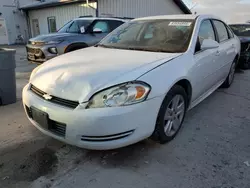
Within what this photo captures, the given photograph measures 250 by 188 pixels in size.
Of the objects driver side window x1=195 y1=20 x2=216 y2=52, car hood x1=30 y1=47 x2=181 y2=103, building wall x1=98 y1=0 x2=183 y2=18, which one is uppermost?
building wall x1=98 y1=0 x2=183 y2=18

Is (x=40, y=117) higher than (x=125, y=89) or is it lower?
lower

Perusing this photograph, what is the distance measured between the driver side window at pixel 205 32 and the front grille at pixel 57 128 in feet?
6.44

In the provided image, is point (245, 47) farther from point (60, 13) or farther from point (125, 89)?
point (60, 13)

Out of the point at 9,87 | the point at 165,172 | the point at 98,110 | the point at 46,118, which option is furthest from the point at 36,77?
the point at 165,172

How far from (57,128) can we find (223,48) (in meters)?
3.13

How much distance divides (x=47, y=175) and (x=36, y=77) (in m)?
1.13

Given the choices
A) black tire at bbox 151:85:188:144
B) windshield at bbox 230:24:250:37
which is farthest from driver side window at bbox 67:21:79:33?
windshield at bbox 230:24:250:37

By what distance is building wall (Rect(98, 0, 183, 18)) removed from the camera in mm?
12176

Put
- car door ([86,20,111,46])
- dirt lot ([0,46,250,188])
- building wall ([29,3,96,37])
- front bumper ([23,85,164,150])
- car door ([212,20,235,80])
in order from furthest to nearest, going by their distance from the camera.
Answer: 1. building wall ([29,3,96,37])
2. car door ([86,20,111,46])
3. car door ([212,20,235,80])
4. dirt lot ([0,46,250,188])
5. front bumper ([23,85,164,150])

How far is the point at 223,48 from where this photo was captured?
3775mm

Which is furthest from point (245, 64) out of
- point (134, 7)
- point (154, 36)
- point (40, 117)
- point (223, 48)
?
point (134, 7)

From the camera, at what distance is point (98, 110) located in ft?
6.29

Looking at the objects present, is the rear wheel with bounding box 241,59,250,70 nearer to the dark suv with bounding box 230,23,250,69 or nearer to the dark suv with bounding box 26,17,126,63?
the dark suv with bounding box 230,23,250,69

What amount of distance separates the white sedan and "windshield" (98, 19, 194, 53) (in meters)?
0.01
